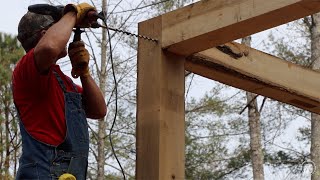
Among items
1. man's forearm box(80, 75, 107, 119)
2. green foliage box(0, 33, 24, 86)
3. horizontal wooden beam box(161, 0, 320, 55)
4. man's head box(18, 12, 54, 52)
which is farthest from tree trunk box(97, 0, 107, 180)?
man's head box(18, 12, 54, 52)

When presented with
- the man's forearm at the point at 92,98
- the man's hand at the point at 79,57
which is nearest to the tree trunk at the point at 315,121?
the man's forearm at the point at 92,98

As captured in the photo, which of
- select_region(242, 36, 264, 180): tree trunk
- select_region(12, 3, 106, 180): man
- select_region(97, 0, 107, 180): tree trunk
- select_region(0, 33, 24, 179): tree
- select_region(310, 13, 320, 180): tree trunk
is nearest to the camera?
select_region(12, 3, 106, 180): man

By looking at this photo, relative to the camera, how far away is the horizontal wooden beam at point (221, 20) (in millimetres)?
2367

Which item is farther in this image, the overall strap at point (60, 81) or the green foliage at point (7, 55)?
the green foliage at point (7, 55)

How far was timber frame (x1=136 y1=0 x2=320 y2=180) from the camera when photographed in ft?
7.99

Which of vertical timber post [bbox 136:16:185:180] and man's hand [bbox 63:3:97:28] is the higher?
man's hand [bbox 63:3:97:28]

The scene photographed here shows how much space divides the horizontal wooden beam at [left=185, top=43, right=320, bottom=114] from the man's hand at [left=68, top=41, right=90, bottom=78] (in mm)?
569

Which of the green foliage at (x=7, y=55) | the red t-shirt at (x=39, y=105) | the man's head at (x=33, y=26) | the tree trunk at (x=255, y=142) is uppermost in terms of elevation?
the green foliage at (x=7, y=55)

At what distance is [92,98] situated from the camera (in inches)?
96.0

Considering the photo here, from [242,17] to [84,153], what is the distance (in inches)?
32.9

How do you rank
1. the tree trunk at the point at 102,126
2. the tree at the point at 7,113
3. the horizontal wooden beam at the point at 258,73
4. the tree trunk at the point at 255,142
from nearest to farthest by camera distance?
the horizontal wooden beam at the point at 258,73 → the tree trunk at the point at 255,142 → the tree trunk at the point at 102,126 → the tree at the point at 7,113

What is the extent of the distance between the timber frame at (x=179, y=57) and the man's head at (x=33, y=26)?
1.85 ft

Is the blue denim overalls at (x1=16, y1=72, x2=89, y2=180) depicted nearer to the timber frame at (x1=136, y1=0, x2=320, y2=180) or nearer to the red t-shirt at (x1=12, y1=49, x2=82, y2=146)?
the red t-shirt at (x1=12, y1=49, x2=82, y2=146)

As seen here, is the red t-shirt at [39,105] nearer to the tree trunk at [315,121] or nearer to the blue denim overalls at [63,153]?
the blue denim overalls at [63,153]
